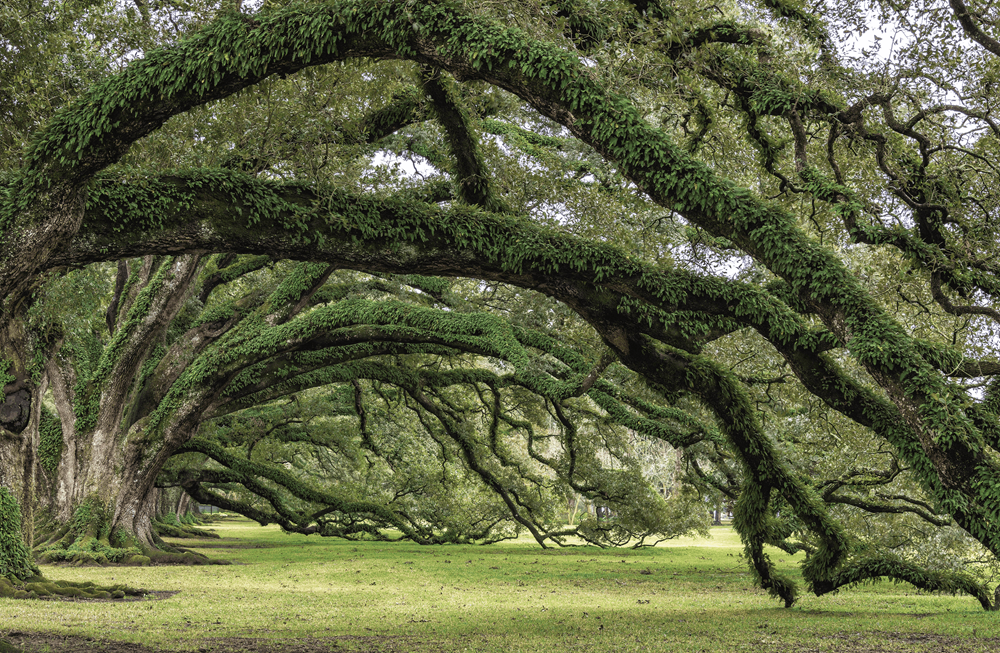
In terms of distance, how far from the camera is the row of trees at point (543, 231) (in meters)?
6.19

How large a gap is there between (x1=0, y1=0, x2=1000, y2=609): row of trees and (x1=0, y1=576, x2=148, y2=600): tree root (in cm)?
21

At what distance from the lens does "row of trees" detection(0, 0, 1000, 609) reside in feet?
20.3

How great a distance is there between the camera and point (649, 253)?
12508 millimetres

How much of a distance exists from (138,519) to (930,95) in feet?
56.4

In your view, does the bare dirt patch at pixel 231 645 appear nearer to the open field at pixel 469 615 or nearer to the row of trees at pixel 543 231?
the open field at pixel 469 615

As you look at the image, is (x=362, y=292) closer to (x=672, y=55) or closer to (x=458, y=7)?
(x=672, y=55)

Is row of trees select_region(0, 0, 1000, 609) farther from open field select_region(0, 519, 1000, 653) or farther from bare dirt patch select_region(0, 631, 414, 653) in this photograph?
bare dirt patch select_region(0, 631, 414, 653)

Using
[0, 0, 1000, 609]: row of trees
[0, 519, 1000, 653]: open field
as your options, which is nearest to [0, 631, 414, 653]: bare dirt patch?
[0, 519, 1000, 653]: open field

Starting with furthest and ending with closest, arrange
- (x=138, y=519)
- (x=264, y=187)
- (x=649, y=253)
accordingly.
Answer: (x=138, y=519) < (x=649, y=253) < (x=264, y=187)

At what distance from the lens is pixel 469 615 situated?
10.1 meters

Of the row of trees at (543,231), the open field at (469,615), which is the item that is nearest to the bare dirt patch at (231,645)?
the open field at (469,615)

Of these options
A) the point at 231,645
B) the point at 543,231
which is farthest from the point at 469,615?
the point at 543,231

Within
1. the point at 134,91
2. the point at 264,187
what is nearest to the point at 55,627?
the point at 264,187

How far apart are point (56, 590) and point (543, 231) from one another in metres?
8.10
